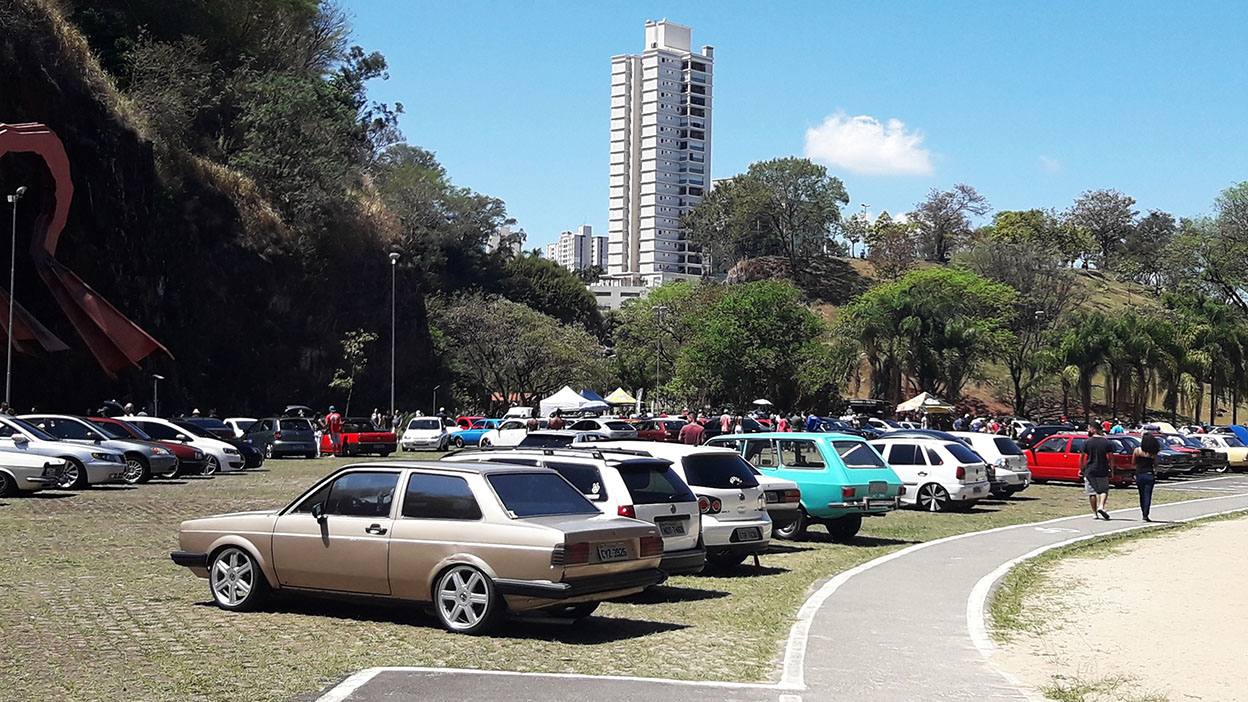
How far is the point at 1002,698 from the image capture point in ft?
27.8

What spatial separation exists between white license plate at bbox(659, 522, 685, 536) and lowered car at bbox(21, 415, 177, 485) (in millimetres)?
17538

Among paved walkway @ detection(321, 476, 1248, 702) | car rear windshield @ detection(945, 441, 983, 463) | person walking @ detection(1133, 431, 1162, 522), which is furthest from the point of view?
car rear windshield @ detection(945, 441, 983, 463)

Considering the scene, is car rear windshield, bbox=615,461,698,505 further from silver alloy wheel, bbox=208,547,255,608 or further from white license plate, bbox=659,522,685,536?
silver alloy wheel, bbox=208,547,255,608

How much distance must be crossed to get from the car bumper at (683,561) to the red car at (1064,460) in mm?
23157

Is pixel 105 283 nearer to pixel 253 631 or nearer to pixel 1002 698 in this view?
Answer: pixel 253 631

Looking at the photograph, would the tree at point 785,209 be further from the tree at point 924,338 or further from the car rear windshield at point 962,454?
the car rear windshield at point 962,454

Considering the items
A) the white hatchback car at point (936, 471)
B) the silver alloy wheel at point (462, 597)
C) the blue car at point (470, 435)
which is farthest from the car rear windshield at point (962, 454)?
the blue car at point (470, 435)

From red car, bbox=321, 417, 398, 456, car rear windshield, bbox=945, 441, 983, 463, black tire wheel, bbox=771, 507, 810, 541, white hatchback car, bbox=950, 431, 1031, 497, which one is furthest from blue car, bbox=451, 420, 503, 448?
black tire wheel, bbox=771, 507, 810, 541

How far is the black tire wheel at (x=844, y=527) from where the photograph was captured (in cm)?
1938

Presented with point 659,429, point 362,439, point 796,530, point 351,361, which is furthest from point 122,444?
point 351,361

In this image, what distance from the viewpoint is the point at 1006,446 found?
28.9 m

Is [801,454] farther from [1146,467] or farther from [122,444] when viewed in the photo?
[122,444]

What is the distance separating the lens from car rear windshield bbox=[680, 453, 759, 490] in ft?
47.5

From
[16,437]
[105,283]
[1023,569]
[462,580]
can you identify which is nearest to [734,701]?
[462,580]
